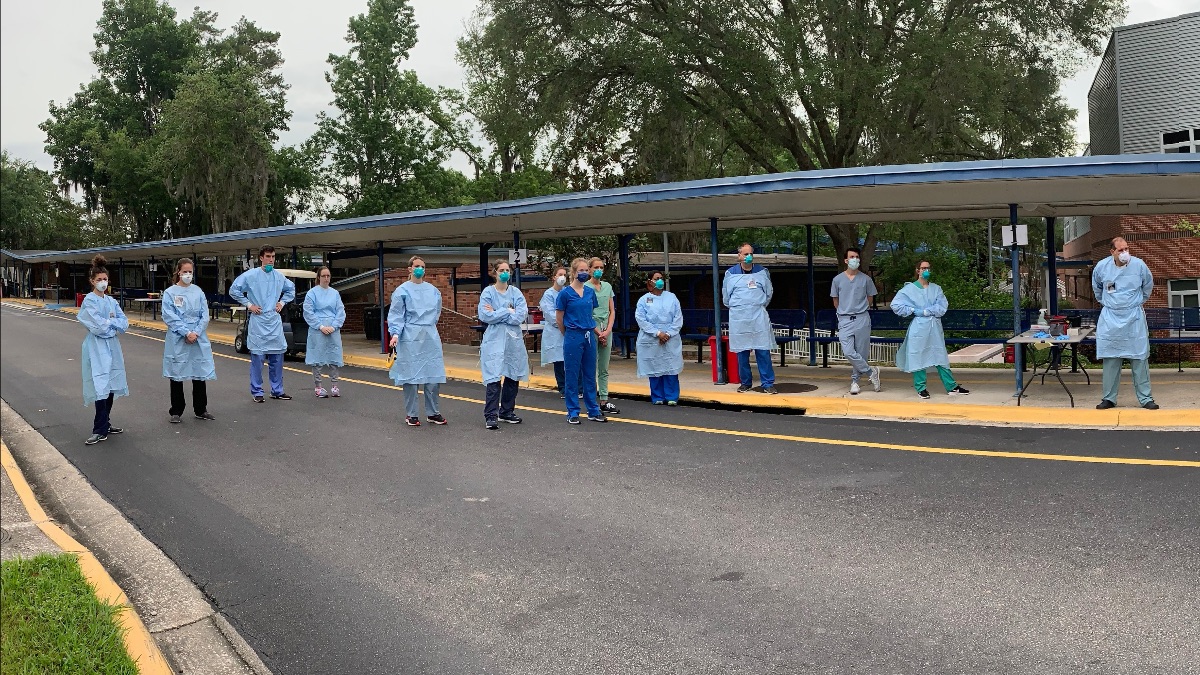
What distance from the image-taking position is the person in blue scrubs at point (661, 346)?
12.7 metres

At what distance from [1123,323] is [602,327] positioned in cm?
597

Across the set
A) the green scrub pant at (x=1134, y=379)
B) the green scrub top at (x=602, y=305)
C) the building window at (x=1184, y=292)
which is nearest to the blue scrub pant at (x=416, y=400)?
the green scrub top at (x=602, y=305)

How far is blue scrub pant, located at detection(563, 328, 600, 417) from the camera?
11.0 metres

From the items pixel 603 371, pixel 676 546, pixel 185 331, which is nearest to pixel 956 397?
pixel 603 371

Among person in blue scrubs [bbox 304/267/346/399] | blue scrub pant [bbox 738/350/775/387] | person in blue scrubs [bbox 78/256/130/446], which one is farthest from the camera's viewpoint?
person in blue scrubs [bbox 304/267/346/399]

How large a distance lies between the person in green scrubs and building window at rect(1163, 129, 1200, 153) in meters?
18.9

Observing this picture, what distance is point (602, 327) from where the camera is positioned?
39.7ft

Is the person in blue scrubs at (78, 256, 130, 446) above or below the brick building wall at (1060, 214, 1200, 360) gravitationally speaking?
below

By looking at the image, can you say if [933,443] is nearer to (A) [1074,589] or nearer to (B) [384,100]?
(A) [1074,589]

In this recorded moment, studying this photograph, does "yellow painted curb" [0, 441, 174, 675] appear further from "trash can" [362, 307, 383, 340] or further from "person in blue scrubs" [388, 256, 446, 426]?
"trash can" [362, 307, 383, 340]

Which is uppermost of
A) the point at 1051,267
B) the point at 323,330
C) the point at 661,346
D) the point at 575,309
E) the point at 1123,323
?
the point at 1051,267

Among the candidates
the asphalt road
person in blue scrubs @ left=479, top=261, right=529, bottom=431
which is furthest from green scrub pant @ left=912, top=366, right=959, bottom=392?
person in blue scrubs @ left=479, top=261, right=529, bottom=431

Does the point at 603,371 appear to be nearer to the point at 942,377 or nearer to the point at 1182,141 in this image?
the point at 942,377

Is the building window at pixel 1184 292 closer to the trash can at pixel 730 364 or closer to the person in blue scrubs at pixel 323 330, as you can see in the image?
the trash can at pixel 730 364
